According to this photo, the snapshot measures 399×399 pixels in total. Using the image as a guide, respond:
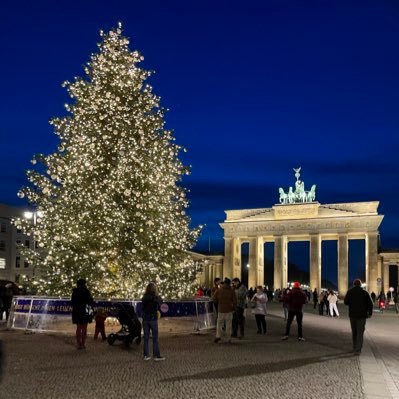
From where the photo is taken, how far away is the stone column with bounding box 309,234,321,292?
79.8 m

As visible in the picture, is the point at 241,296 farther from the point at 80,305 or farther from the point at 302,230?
the point at 302,230

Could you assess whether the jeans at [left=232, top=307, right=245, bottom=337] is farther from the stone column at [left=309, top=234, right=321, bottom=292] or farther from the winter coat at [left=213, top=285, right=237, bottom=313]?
the stone column at [left=309, top=234, right=321, bottom=292]

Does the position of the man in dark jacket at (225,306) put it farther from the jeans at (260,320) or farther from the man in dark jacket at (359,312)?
the jeans at (260,320)

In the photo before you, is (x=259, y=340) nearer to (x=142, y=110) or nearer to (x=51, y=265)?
(x=51, y=265)

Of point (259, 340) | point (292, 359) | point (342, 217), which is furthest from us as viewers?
point (342, 217)

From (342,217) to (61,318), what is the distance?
6430 centimetres

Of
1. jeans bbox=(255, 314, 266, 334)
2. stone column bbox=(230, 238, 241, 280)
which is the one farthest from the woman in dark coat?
stone column bbox=(230, 238, 241, 280)

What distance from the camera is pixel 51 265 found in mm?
22438

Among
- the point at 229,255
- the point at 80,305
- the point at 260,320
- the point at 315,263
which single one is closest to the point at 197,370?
the point at 80,305

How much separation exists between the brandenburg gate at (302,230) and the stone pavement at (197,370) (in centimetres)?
6130

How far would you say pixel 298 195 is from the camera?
278 feet

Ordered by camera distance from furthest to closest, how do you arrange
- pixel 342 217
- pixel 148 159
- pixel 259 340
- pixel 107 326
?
pixel 342 217 → pixel 148 159 → pixel 107 326 → pixel 259 340

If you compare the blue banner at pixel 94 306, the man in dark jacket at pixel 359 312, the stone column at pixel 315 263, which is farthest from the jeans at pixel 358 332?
the stone column at pixel 315 263

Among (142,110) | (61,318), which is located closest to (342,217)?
(142,110)
